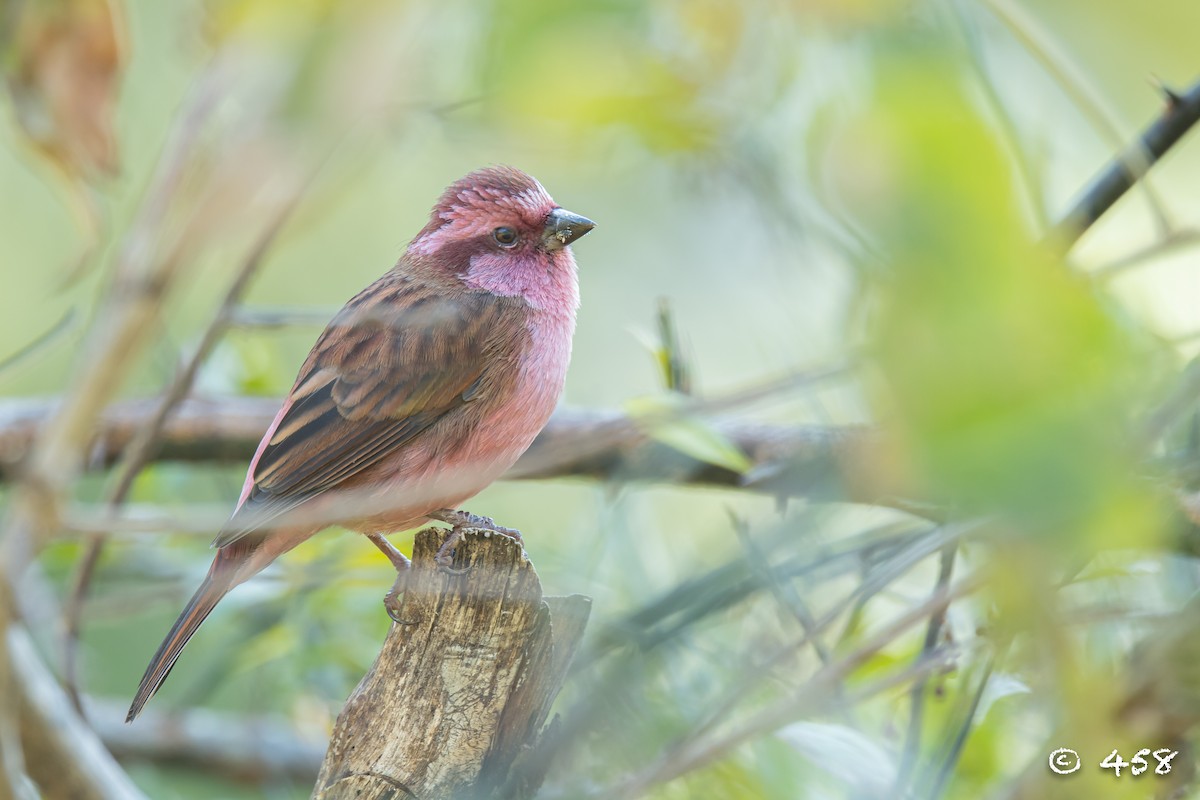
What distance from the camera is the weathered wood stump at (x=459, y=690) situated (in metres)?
2.33

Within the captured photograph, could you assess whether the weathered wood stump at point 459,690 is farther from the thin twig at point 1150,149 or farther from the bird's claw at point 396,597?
the thin twig at point 1150,149

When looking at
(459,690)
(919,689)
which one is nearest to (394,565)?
(459,690)

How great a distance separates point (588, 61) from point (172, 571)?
3865 mm

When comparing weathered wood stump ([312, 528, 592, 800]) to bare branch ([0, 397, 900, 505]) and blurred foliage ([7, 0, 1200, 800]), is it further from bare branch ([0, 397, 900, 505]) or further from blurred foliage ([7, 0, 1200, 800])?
bare branch ([0, 397, 900, 505])

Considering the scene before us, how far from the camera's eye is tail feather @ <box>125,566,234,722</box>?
110 inches

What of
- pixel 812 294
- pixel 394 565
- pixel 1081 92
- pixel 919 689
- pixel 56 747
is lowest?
pixel 56 747

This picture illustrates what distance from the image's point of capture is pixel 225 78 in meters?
1.01

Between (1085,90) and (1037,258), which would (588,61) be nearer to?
(1037,258)

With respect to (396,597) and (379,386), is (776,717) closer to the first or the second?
(396,597)

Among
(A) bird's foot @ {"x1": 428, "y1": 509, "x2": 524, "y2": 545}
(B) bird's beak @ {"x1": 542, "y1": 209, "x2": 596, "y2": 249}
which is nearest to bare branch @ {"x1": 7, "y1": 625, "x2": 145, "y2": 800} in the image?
(A) bird's foot @ {"x1": 428, "y1": 509, "x2": 524, "y2": 545}

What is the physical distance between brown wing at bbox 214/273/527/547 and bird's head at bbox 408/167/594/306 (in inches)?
7.4

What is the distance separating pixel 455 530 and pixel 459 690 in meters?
0.46

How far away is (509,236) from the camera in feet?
11.6

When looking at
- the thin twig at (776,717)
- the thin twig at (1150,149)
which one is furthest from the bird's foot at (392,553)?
the thin twig at (1150,149)
